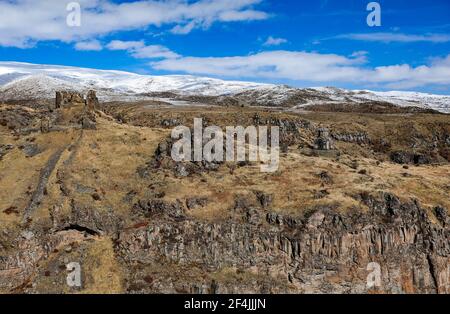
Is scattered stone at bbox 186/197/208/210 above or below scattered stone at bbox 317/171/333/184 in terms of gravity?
below

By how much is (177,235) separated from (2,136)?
47011mm

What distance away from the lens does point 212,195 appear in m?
81.6

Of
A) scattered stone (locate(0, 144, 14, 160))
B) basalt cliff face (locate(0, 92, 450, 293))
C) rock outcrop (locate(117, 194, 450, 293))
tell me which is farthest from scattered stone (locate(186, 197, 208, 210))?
scattered stone (locate(0, 144, 14, 160))

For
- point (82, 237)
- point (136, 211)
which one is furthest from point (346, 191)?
point (82, 237)

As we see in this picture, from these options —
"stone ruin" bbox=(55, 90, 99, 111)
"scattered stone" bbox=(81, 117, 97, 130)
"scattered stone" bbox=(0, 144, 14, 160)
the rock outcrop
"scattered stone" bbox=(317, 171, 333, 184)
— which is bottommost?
the rock outcrop

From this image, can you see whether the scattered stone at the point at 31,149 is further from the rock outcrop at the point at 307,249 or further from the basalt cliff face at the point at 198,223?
the rock outcrop at the point at 307,249

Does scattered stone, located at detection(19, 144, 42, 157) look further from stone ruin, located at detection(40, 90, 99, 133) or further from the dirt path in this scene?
stone ruin, located at detection(40, 90, 99, 133)

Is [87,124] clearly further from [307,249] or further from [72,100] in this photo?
[307,249]

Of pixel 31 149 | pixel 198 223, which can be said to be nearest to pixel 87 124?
pixel 31 149

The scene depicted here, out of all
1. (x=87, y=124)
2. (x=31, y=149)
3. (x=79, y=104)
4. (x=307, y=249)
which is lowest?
(x=307, y=249)

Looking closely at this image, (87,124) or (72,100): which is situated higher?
(72,100)

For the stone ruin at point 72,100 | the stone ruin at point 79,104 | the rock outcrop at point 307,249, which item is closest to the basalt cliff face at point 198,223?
the rock outcrop at point 307,249

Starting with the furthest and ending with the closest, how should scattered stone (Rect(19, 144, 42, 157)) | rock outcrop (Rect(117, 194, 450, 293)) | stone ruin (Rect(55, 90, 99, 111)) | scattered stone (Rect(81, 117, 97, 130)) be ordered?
1. stone ruin (Rect(55, 90, 99, 111))
2. scattered stone (Rect(81, 117, 97, 130))
3. scattered stone (Rect(19, 144, 42, 157))
4. rock outcrop (Rect(117, 194, 450, 293))
